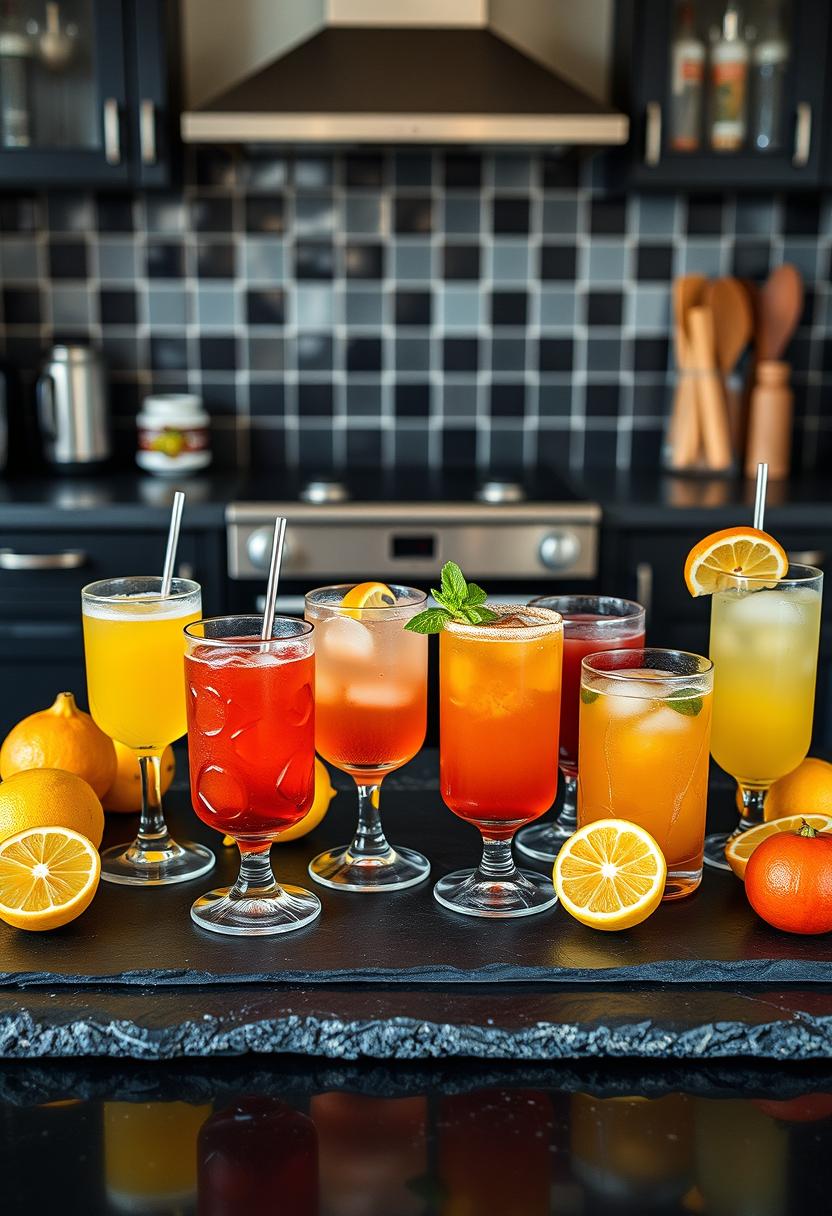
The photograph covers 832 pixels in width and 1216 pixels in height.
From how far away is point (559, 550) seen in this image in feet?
9.22

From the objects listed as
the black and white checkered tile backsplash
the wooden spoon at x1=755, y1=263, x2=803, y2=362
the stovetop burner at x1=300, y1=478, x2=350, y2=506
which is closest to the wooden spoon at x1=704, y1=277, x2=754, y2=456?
the wooden spoon at x1=755, y1=263, x2=803, y2=362

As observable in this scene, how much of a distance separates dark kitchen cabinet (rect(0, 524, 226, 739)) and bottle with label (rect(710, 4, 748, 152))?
4.78 ft

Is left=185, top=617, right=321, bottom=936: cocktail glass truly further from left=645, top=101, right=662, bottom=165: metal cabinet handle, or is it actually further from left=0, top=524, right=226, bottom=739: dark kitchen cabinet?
left=645, top=101, right=662, bottom=165: metal cabinet handle

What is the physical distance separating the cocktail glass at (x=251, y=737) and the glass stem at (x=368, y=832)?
117 mm

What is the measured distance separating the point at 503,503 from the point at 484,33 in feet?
3.53

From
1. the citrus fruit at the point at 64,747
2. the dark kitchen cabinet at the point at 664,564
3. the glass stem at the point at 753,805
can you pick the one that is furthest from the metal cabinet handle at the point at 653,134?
the citrus fruit at the point at 64,747

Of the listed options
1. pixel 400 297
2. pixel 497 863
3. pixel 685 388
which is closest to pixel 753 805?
pixel 497 863

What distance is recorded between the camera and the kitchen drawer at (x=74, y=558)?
110 inches

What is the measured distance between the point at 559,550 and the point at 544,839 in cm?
160

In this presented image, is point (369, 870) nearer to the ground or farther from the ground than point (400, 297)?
nearer to the ground

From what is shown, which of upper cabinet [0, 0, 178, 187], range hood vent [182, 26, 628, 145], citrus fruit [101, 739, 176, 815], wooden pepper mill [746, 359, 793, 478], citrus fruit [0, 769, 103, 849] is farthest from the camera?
wooden pepper mill [746, 359, 793, 478]

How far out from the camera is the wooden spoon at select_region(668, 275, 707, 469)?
10.7 ft

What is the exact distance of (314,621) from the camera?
1160 millimetres

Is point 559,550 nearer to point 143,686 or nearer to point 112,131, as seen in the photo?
point 112,131
